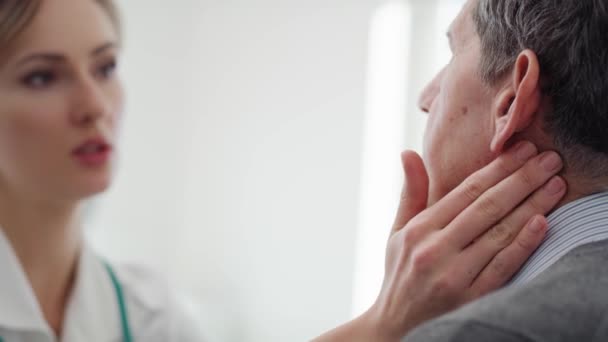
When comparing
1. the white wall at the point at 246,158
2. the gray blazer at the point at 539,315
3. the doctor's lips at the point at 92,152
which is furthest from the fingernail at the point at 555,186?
the white wall at the point at 246,158

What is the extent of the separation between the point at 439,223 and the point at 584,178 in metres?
0.17

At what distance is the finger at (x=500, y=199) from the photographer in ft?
2.46

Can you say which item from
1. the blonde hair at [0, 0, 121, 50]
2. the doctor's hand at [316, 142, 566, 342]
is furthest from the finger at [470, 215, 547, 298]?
the blonde hair at [0, 0, 121, 50]

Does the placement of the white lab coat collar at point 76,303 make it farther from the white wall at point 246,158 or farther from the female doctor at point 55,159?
the white wall at point 246,158


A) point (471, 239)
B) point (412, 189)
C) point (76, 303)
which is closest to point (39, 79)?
point (76, 303)

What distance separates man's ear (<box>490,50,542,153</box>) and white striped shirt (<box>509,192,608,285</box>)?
0.10m

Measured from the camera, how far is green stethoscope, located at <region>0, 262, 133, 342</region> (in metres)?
1.26

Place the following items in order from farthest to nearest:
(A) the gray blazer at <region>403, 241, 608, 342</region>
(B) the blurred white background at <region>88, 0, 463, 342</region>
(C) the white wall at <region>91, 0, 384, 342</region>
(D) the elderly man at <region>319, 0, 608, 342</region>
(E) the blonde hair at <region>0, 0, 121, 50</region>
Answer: (C) the white wall at <region>91, 0, 384, 342</region> < (B) the blurred white background at <region>88, 0, 463, 342</region> < (E) the blonde hair at <region>0, 0, 121, 50</region> < (D) the elderly man at <region>319, 0, 608, 342</region> < (A) the gray blazer at <region>403, 241, 608, 342</region>

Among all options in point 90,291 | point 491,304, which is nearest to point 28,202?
point 90,291

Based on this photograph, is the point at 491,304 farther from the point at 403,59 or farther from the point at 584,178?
the point at 403,59

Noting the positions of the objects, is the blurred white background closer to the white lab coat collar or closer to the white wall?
the white wall

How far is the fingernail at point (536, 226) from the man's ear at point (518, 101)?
9 centimetres

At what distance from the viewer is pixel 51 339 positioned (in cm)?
116

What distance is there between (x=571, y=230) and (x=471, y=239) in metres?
0.11
